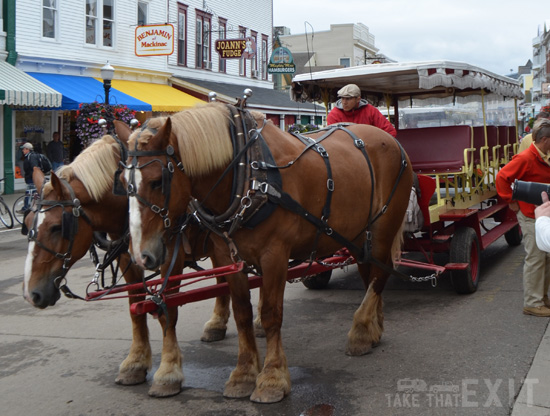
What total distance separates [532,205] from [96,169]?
4126 millimetres

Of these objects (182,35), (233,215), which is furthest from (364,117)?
(182,35)

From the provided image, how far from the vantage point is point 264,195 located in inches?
158

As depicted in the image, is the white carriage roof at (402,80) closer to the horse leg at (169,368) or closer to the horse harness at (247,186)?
the horse harness at (247,186)

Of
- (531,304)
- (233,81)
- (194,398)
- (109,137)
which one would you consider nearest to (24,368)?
(194,398)

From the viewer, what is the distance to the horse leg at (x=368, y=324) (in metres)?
5.14

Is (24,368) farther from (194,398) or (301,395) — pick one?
(301,395)

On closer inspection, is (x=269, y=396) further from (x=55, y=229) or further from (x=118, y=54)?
(x=118, y=54)

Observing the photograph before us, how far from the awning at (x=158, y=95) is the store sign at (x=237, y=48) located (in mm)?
2350

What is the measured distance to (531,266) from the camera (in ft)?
20.0

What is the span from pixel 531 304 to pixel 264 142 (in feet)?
11.3

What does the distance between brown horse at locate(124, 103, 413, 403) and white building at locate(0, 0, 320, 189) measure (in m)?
13.3

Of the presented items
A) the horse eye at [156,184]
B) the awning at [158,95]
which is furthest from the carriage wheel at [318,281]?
the awning at [158,95]

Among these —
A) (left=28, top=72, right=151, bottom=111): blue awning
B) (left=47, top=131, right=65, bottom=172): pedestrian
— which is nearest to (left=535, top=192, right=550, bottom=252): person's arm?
(left=28, top=72, right=151, bottom=111): blue awning

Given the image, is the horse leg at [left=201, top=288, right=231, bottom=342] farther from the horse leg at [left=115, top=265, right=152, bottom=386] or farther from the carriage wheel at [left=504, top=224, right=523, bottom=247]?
the carriage wheel at [left=504, top=224, right=523, bottom=247]
